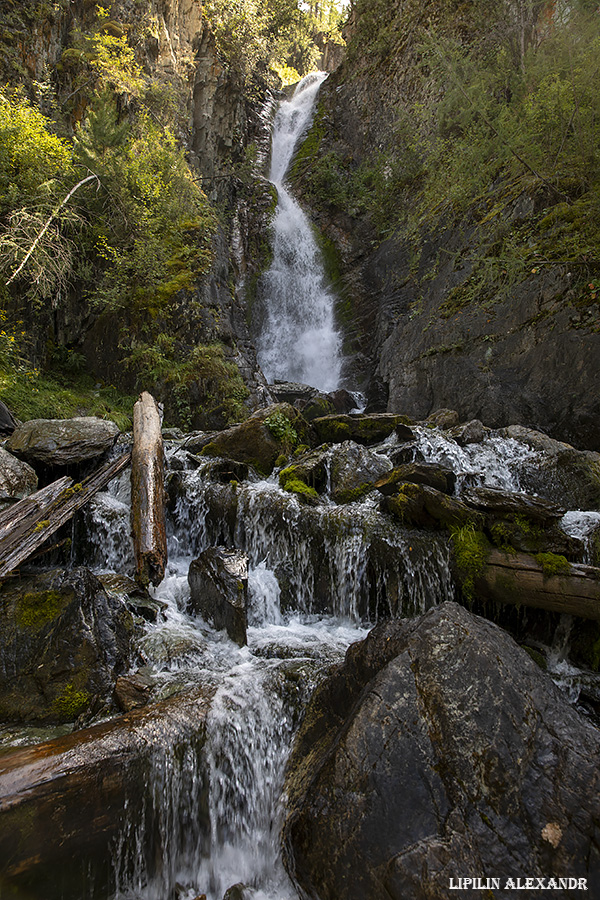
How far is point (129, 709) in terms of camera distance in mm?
3121

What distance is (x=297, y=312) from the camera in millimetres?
17188

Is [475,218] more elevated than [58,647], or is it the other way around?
[475,218]

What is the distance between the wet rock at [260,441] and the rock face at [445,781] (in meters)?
5.40

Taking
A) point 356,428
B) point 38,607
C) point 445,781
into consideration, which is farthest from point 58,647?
point 356,428

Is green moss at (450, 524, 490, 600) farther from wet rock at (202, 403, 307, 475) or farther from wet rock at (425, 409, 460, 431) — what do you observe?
wet rock at (425, 409, 460, 431)

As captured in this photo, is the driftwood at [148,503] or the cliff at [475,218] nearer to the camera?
the driftwood at [148,503]

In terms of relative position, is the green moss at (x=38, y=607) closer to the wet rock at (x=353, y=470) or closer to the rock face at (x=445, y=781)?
the rock face at (x=445, y=781)

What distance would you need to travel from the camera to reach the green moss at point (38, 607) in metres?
3.48

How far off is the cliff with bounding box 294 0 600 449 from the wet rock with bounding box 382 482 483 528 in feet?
12.5

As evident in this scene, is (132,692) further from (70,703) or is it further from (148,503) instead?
(148,503)

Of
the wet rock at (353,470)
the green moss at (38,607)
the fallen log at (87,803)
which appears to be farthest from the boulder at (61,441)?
the fallen log at (87,803)

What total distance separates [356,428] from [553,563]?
17.1 ft

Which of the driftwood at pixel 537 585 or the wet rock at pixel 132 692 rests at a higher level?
the driftwood at pixel 537 585

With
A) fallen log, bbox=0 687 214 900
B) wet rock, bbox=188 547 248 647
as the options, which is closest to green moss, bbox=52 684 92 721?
fallen log, bbox=0 687 214 900
